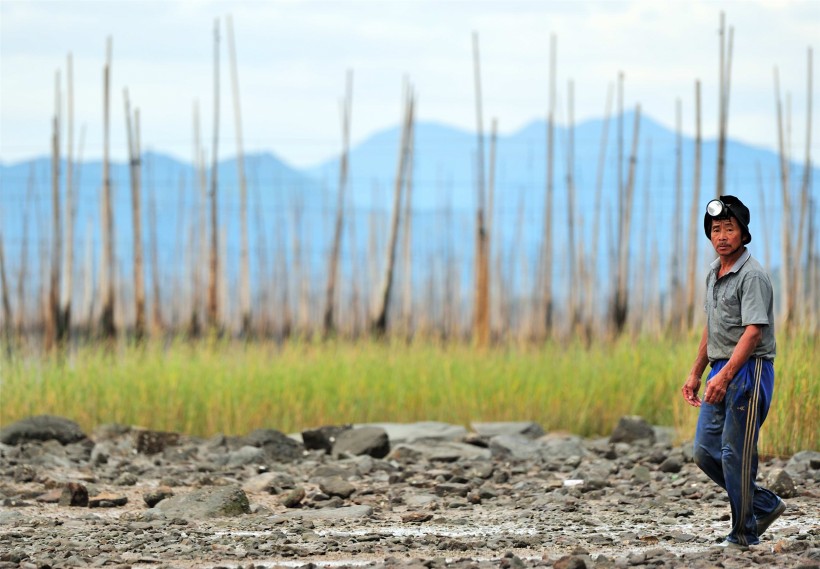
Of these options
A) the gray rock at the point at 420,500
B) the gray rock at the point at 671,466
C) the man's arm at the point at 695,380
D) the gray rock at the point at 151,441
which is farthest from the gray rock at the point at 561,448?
the man's arm at the point at 695,380

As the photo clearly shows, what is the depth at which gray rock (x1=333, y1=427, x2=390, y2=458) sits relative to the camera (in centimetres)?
845

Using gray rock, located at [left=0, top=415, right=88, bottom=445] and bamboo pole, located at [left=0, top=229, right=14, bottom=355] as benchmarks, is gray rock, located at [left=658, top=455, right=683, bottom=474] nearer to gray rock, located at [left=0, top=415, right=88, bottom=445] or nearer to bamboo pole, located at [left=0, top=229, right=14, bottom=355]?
gray rock, located at [left=0, top=415, right=88, bottom=445]

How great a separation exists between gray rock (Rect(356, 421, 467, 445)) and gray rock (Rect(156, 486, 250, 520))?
9.78ft

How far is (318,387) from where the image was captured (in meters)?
10.3

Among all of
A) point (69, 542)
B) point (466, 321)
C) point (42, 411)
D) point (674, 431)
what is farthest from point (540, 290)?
point (69, 542)

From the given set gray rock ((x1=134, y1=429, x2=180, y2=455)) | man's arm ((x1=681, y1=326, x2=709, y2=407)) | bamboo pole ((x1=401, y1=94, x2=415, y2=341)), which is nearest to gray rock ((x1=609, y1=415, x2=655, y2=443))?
gray rock ((x1=134, y1=429, x2=180, y2=455))

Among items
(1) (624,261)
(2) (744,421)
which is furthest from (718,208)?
(1) (624,261)

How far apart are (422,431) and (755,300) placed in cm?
516

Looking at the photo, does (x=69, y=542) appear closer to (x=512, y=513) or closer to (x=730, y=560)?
(x=512, y=513)

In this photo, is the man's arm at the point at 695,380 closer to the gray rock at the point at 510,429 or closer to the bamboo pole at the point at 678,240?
the gray rock at the point at 510,429

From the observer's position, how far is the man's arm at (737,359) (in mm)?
4535

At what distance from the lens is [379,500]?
6562 mm

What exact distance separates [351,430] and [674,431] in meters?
2.61

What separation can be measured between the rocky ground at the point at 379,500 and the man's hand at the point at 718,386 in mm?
609
